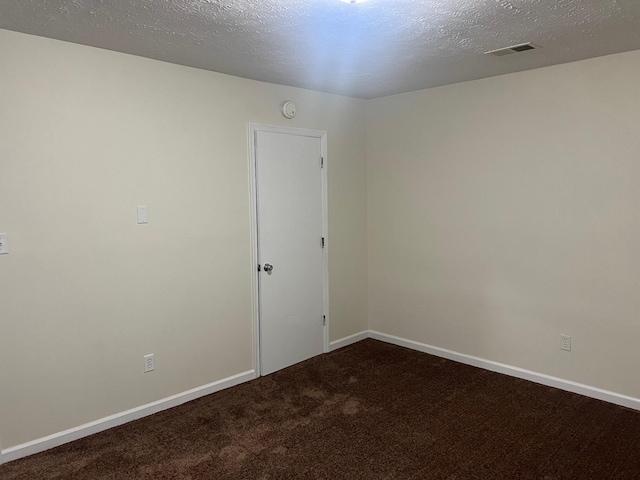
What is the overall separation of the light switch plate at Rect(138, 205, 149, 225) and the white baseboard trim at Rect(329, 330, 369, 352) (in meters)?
2.14

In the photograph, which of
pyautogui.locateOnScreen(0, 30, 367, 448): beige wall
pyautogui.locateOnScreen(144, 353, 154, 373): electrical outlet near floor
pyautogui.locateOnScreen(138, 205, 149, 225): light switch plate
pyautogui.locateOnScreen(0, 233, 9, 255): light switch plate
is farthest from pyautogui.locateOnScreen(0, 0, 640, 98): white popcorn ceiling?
pyautogui.locateOnScreen(144, 353, 154, 373): electrical outlet near floor

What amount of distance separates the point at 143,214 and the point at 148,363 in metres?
1.02

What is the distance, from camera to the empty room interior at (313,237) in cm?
263

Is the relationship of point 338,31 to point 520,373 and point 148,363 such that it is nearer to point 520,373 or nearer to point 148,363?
point 148,363

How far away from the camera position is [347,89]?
163 inches

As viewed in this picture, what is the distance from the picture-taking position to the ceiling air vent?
9.48ft

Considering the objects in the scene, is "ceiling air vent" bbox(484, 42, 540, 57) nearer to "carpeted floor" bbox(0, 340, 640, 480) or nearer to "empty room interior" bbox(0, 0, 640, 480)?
"empty room interior" bbox(0, 0, 640, 480)

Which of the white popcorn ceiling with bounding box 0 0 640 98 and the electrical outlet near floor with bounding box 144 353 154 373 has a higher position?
the white popcorn ceiling with bounding box 0 0 640 98

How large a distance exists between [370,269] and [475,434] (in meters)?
2.15

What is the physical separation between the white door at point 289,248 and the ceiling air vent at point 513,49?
168 cm

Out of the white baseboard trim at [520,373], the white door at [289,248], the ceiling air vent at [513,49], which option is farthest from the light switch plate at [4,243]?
the white baseboard trim at [520,373]

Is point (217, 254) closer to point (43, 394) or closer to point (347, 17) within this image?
point (43, 394)

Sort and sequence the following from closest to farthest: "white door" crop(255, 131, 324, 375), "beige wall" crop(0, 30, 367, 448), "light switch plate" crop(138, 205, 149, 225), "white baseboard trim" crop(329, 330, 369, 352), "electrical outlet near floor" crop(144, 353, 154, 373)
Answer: "beige wall" crop(0, 30, 367, 448) < "light switch plate" crop(138, 205, 149, 225) < "electrical outlet near floor" crop(144, 353, 154, 373) < "white door" crop(255, 131, 324, 375) < "white baseboard trim" crop(329, 330, 369, 352)

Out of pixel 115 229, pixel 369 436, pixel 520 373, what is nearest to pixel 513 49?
pixel 520 373
